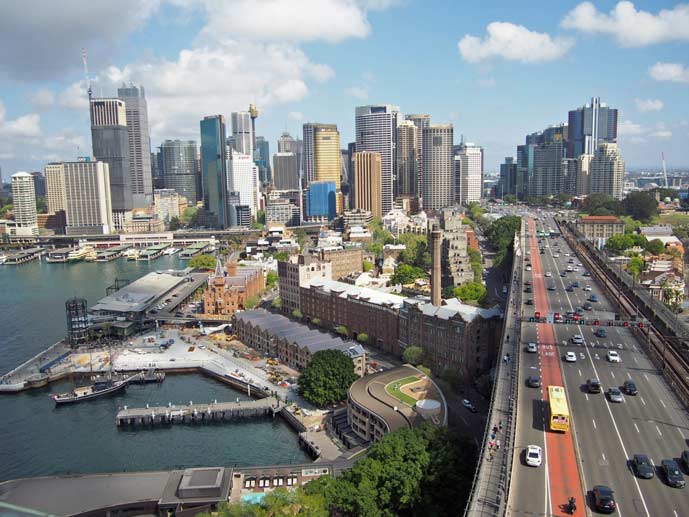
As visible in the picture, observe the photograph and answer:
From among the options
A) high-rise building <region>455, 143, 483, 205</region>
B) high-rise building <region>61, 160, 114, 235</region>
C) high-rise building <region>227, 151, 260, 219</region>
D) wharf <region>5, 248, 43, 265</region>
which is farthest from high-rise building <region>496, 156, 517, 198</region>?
wharf <region>5, 248, 43, 265</region>

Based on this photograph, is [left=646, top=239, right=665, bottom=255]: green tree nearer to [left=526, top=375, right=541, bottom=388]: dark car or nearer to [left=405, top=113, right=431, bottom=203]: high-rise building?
[left=526, top=375, right=541, bottom=388]: dark car

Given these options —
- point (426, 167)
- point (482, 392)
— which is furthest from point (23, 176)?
point (482, 392)

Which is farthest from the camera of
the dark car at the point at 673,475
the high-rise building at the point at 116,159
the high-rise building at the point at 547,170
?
the high-rise building at the point at 547,170

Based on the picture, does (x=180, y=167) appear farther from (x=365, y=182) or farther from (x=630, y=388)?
(x=630, y=388)

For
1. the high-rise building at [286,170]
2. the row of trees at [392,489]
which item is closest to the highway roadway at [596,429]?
the row of trees at [392,489]

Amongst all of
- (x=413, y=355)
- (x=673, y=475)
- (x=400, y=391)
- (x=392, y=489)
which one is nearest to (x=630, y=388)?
(x=673, y=475)

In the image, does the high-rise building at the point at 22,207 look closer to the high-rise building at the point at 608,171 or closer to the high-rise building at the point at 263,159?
the high-rise building at the point at 263,159

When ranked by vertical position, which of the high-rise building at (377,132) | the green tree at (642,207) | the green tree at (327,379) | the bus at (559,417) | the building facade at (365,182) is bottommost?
the green tree at (327,379)
